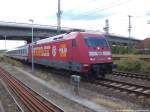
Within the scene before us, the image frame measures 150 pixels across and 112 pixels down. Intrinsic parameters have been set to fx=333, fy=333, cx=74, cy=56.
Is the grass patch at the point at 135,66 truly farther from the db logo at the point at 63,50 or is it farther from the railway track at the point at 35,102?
the railway track at the point at 35,102

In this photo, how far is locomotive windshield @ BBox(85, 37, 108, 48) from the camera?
2120 cm

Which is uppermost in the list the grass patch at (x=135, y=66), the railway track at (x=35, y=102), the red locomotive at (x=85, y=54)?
the red locomotive at (x=85, y=54)

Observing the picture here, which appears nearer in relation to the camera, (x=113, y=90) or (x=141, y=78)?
(x=113, y=90)

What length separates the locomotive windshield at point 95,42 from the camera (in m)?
21.2

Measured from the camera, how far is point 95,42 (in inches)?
850

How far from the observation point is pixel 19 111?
13.4 m

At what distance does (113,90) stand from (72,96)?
2.62m

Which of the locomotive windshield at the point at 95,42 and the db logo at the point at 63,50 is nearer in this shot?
the locomotive windshield at the point at 95,42

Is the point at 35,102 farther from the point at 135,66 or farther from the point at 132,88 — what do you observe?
the point at 135,66

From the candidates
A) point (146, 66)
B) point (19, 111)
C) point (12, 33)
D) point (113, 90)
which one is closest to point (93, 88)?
point (113, 90)

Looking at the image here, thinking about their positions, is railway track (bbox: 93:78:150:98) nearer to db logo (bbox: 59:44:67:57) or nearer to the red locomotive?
the red locomotive

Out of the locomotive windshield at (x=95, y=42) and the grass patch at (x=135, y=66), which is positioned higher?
the locomotive windshield at (x=95, y=42)

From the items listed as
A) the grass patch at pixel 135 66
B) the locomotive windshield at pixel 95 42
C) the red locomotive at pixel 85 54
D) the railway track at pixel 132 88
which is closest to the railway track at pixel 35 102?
the red locomotive at pixel 85 54

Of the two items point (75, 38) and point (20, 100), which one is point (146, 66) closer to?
point (75, 38)
